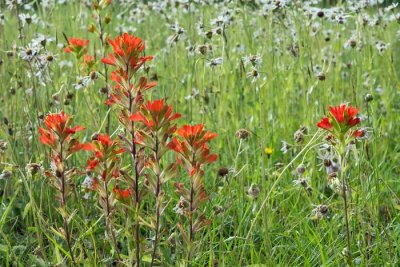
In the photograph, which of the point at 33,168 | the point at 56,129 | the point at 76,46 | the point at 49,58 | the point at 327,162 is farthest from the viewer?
the point at 49,58

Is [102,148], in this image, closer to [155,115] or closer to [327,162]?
[155,115]

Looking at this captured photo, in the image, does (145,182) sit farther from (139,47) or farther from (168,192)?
(168,192)

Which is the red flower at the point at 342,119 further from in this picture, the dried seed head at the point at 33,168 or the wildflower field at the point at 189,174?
the dried seed head at the point at 33,168

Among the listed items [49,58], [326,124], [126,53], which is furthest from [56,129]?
[49,58]

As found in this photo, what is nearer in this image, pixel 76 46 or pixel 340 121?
pixel 340 121

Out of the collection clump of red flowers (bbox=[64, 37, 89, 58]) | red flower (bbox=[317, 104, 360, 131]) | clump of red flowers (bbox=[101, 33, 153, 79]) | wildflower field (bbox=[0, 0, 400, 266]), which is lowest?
wildflower field (bbox=[0, 0, 400, 266])

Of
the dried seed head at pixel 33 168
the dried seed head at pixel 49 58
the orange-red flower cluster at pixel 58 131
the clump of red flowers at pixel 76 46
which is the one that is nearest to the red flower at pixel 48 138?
the orange-red flower cluster at pixel 58 131

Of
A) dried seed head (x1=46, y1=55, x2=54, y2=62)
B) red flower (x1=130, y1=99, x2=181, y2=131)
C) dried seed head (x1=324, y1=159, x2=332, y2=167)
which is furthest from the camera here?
dried seed head (x1=46, y1=55, x2=54, y2=62)

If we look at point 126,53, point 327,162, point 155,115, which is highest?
point 126,53

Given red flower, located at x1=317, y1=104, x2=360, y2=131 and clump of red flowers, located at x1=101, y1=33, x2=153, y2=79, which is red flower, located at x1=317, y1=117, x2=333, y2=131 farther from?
clump of red flowers, located at x1=101, y1=33, x2=153, y2=79

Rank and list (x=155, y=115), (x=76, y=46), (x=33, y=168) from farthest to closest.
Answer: (x=76, y=46), (x=33, y=168), (x=155, y=115)

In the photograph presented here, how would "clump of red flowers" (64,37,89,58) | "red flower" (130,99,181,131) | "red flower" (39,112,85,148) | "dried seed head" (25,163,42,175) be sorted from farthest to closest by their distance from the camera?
"clump of red flowers" (64,37,89,58)
"dried seed head" (25,163,42,175)
"red flower" (39,112,85,148)
"red flower" (130,99,181,131)

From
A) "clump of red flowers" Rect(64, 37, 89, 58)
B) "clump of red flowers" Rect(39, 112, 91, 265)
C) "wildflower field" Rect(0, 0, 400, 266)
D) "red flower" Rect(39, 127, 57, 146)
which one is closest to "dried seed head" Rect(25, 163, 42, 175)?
"wildflower field" Rect(0, 0, 400, 266)

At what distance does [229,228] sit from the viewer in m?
2.74
